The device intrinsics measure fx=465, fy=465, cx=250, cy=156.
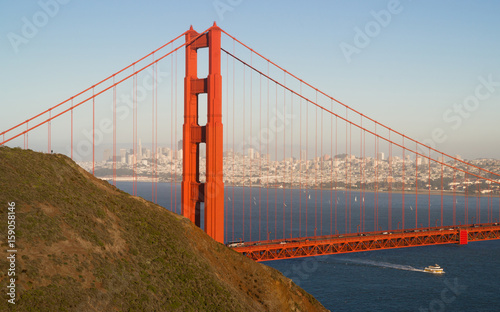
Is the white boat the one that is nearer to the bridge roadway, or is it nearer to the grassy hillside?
the bridge roadway


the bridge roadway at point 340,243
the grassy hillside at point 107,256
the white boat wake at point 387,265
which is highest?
the grassy hillside at point 107,256

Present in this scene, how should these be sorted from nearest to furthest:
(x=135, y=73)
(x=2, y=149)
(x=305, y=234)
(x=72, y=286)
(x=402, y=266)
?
(x=72, y=286) → (x=2, y=149) → (x=135, y=73) → (x=402, y=266) → (x=305, y=234)

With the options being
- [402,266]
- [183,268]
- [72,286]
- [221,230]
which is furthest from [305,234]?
[72,286]

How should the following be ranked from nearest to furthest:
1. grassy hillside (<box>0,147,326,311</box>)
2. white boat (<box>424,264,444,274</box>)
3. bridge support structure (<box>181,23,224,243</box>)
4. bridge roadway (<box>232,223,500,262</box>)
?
grassy hillside (<box>0,147,326,311</box>) → bridge support structure (<box>181,23,224,243</box>) → bridge roadway (<box>232,223,500,262</box>) → white boat (<box>424,264,444,274</box>)

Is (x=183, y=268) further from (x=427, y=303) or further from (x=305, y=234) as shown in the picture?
(x=305, y=234)

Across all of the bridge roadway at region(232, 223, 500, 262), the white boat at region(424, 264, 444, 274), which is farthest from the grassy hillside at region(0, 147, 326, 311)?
the white boat at region(424, 264, 444, 274)

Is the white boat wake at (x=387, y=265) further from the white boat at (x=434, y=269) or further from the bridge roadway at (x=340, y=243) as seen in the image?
the bridge roadway at (x=340, y=243)

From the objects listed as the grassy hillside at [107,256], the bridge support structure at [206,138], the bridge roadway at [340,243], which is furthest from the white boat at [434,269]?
the grassy hillside at [107,256]
